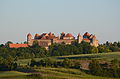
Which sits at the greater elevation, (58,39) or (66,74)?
(58,39)

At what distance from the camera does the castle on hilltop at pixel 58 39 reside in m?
166

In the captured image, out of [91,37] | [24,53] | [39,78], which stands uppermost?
[91,37]

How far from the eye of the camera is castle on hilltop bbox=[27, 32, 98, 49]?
Answer: 544 feet

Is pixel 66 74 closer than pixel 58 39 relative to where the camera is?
Yes

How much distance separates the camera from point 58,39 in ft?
568

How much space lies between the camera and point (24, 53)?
124688 mm

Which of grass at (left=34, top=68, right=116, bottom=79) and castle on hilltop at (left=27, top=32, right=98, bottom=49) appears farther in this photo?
castle on hilltop at (left=27, top=32, right=98, bottom=49)

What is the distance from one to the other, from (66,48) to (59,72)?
216ft

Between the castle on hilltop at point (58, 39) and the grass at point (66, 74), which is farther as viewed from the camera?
the castle on hilltop at point (58, 39)

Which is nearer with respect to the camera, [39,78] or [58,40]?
[39,78]

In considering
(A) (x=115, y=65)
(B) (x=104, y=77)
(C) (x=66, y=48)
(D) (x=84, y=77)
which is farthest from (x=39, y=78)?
(C) (x=66, y=48)

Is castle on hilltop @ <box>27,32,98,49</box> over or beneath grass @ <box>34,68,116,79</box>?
over

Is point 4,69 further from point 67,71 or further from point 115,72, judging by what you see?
point 115,72

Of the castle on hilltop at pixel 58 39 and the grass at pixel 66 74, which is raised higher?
the castle on hilltop at pixel 58 39
